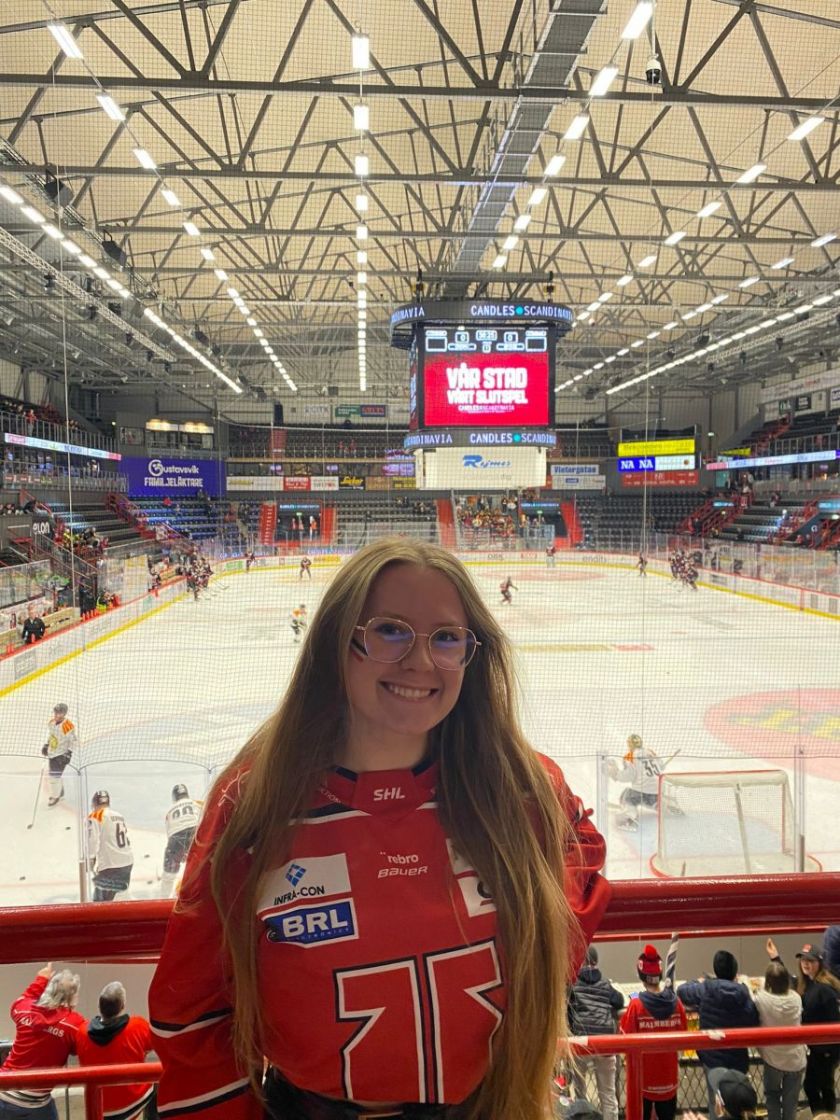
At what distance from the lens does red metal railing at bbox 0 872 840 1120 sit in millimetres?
1048

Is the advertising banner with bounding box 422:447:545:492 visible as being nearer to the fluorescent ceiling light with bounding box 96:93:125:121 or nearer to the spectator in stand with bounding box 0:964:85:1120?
the fluorescent ceiling light with bounding box 96:93:125:121

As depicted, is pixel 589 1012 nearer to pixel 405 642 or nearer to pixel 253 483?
pixel 405 642

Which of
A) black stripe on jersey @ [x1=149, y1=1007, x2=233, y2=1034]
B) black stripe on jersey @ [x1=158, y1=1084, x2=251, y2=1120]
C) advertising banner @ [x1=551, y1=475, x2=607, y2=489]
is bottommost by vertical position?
black stripe on jersey @ [x1=158, y1=1084, x2=251, y2=1120]

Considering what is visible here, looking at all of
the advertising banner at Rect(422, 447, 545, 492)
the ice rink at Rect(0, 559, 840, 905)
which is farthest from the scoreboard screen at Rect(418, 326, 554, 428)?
the ice rink at Rect(0, 559, 840, 905)

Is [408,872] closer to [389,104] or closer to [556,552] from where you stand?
[389,104]

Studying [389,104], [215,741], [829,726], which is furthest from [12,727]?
[829,726]

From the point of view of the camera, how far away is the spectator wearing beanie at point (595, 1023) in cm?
152

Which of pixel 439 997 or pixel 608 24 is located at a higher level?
pixel 608 24

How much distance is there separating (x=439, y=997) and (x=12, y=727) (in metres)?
8.06

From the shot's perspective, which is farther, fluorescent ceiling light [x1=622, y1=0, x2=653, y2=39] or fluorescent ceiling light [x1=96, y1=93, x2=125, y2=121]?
fluorescent ceiling light [x1=96, y1=93, x2=125, y2=121]

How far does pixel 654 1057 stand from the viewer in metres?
1.61

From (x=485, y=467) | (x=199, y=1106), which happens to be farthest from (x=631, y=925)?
(x=485, y=467)

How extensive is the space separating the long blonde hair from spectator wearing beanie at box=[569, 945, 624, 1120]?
0.97 ft

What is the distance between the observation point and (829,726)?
24.4 ft
